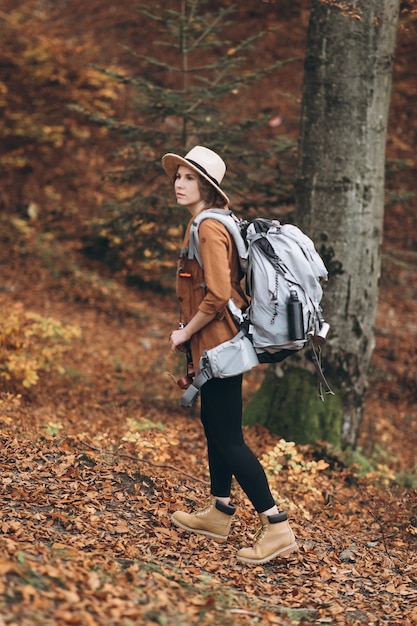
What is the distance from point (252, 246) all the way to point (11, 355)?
387 cm

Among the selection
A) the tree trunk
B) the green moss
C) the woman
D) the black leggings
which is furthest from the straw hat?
the green moss

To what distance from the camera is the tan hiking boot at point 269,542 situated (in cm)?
430

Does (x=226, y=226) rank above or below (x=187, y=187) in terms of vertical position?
below

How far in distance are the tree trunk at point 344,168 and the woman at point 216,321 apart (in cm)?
285

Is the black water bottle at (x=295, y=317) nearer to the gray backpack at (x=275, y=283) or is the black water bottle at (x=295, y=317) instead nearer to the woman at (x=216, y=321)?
the gray backpack at (x=275, y=283)

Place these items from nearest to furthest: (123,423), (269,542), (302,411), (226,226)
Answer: (226,226), (269,542), (302,411), (123,423)

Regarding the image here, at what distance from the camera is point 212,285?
12.8 feet

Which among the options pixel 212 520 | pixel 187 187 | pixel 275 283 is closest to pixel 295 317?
pixel 275 283

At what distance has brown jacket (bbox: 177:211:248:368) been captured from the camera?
3.90 meters

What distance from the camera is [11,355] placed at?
23.3ft

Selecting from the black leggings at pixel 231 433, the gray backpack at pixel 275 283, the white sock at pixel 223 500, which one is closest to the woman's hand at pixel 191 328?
the gray backpack at pixel 275 283

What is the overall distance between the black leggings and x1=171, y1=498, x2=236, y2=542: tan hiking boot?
0.95 feet

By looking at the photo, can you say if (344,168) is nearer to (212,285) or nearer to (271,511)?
(212,285)

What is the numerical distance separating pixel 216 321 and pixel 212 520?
4.46ft
